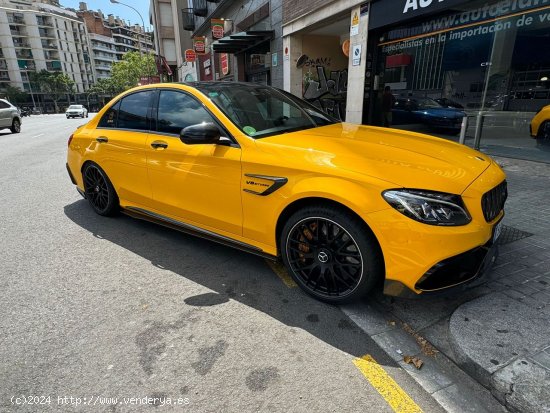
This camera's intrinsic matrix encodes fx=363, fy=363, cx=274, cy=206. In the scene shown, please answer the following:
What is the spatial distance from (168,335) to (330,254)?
1.31 m

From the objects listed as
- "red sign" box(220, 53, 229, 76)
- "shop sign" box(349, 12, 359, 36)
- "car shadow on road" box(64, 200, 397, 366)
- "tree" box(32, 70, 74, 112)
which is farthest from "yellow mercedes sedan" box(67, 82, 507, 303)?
"tree" box(32, 70, 74, 112)

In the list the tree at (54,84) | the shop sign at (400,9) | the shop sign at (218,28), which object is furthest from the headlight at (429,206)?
A: the tree at (54,84)

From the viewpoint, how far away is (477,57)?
743 centimetres

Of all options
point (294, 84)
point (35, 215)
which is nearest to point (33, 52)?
point (294, 84)

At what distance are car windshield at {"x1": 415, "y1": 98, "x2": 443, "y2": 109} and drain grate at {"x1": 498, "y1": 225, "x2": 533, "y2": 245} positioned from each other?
5144 mm

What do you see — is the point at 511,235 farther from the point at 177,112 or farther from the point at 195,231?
the point at 177,112

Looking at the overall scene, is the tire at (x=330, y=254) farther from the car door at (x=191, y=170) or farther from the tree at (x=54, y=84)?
the tree at (x=54, y=84)

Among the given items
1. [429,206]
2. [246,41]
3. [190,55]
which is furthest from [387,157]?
[190,55]

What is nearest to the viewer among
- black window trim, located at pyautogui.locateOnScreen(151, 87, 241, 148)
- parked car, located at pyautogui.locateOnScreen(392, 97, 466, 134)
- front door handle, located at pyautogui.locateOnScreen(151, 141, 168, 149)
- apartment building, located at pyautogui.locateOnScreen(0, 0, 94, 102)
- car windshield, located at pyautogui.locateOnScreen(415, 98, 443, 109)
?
black window trim, located at pyautogui.locateOnScreen(151, 87, 241, 148)

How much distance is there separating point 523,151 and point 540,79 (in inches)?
54.1

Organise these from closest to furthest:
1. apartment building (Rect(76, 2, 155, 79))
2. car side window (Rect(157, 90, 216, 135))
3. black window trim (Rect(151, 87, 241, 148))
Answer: black window trim (Rect(151, 87, 241, 148)), car side window (Rect(157, 90, 216, 135)), apartment building (Rect(76, 2, 155, 79))

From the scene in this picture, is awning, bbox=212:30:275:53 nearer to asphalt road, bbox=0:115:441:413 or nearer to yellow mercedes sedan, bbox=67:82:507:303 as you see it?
yellow mercedes sedan, bbox=67:82:507:303

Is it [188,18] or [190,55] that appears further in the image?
[188,18]

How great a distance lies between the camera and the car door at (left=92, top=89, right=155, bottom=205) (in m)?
4.00
